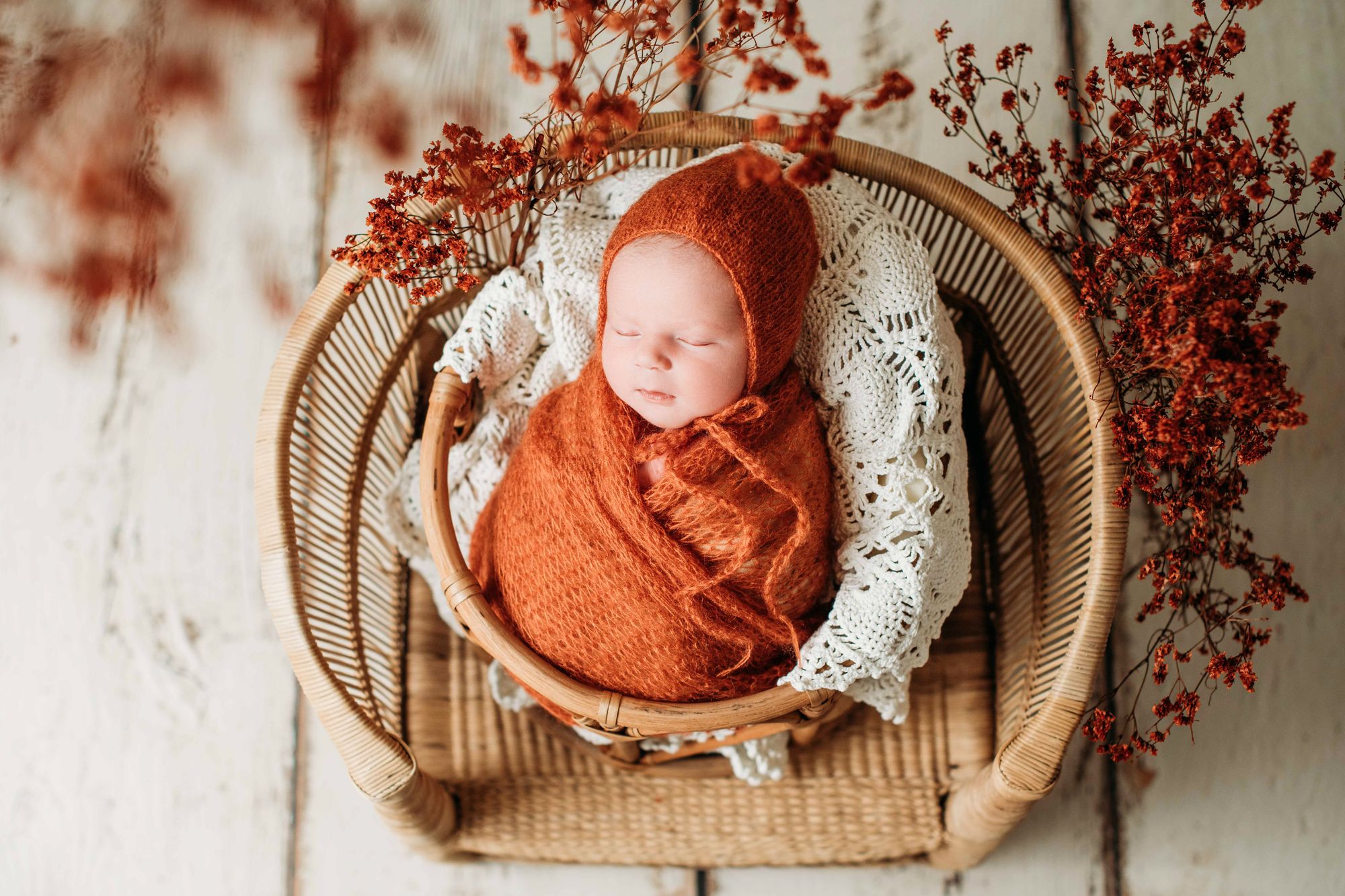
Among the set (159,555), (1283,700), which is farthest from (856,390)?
(159,555)

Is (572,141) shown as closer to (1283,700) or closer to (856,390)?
(856,390)

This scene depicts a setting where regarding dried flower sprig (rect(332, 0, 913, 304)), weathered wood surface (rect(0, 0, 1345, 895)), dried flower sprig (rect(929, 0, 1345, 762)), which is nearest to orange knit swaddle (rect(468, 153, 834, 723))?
dried flower sprig (rect(332, 0, 913, 304))

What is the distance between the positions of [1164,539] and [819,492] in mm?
626

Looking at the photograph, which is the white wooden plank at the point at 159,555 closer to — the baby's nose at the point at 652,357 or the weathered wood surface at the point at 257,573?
the weathered wood surface at the point at 257,573

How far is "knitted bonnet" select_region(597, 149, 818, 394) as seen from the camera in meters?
0.89

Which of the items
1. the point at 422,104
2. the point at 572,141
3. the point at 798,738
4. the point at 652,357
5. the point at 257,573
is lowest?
the point at 798,738

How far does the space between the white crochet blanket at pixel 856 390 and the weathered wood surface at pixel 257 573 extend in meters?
0.42

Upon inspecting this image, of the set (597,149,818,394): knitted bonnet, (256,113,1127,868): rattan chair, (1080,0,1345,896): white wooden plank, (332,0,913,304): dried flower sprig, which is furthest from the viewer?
(1080,0,1345,896): white wooden plank

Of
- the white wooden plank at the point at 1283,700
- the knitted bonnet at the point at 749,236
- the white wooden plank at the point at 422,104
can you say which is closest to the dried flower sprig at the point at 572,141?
the knitted bonnet at the point at 749,236

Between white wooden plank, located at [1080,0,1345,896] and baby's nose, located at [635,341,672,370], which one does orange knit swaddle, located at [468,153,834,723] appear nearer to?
baby's nose, located at [635,341,672,370]

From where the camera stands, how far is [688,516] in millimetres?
958

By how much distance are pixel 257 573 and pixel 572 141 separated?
0.86 meters

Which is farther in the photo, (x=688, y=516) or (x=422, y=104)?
(x=422, y=104)

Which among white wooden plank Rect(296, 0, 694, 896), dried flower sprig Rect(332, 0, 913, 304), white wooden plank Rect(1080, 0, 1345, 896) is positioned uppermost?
white wooden plank Rect(296, 0, 694, 896)
